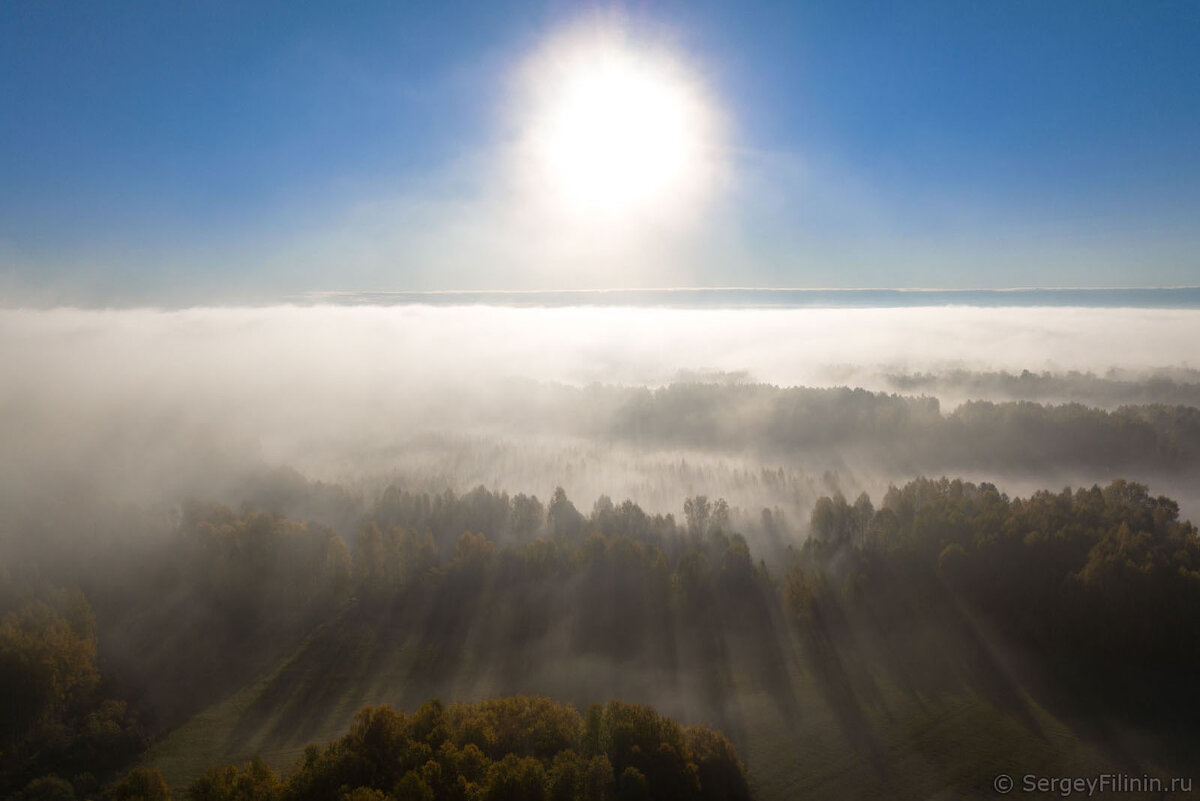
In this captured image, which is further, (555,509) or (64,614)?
(555,509)

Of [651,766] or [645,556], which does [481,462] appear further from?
[651,766]

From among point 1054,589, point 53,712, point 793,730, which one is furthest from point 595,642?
point 1054,589

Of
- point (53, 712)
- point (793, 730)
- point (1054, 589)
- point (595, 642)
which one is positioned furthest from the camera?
point (595, 642)

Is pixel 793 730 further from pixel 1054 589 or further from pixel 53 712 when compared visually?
pixel 53 712

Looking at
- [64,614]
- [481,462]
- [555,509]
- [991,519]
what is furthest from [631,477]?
[64,614]

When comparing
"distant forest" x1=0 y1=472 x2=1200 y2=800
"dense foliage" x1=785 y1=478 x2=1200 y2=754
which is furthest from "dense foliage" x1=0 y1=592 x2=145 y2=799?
"dense foliage" x1=785 y1=478 x2=1200 y2=754

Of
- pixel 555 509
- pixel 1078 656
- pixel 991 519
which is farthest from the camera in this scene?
pixel 555 509

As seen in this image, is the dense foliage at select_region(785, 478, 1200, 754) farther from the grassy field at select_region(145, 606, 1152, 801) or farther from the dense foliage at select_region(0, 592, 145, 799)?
the dense foliage at select_region(0, 592, 145, 799)

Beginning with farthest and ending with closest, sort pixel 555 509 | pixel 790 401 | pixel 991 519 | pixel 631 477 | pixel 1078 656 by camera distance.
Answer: pixel 790 401 < pixel 631 477 < pixel 555 509 < pixel 991 519 < pixel 1078 656

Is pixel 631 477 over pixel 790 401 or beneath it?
beneath
